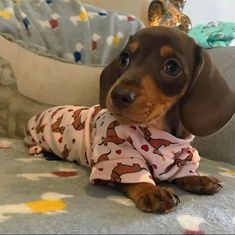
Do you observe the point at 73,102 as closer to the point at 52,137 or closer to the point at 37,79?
the point at 37,79

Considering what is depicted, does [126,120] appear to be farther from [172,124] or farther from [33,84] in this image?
[33,84]

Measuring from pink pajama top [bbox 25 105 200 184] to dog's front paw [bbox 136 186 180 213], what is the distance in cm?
7

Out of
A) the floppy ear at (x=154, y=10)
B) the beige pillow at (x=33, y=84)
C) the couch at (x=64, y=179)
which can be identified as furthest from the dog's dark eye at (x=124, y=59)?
the floppy ear at (x=154, y=10)

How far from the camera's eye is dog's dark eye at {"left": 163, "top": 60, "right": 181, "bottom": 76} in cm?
101

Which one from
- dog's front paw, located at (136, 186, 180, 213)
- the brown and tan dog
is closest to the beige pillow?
the brown and tan dog

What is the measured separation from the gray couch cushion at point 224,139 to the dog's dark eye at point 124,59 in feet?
1.56

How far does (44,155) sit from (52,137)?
6 centimetres

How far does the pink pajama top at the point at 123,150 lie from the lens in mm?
981

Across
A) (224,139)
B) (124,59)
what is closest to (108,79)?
(124,59)

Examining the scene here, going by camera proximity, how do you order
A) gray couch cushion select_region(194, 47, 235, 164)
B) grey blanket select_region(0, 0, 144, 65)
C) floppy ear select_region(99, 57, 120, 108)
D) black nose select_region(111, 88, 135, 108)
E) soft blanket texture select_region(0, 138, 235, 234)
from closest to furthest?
soft blanket texture select_region(0, 138, 235, 234) < black nose select_region(111, 88, 135, 108) < floppy ear select_region(99, 57, 120, 108) < gray couch cushion select_region(194, 47, 235, 164) < grey blanket select_region(0, 0, 144, 65)

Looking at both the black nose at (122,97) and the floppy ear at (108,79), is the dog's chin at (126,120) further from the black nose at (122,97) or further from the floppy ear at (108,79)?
the floppy ear at (108,79)

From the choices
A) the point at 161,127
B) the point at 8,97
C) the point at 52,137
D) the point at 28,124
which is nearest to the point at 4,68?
the point at 8,97

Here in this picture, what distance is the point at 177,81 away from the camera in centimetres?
101

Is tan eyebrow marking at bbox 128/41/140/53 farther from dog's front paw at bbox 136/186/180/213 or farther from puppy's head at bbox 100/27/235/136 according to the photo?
dog's front paw at bbox 136/186/180/213
